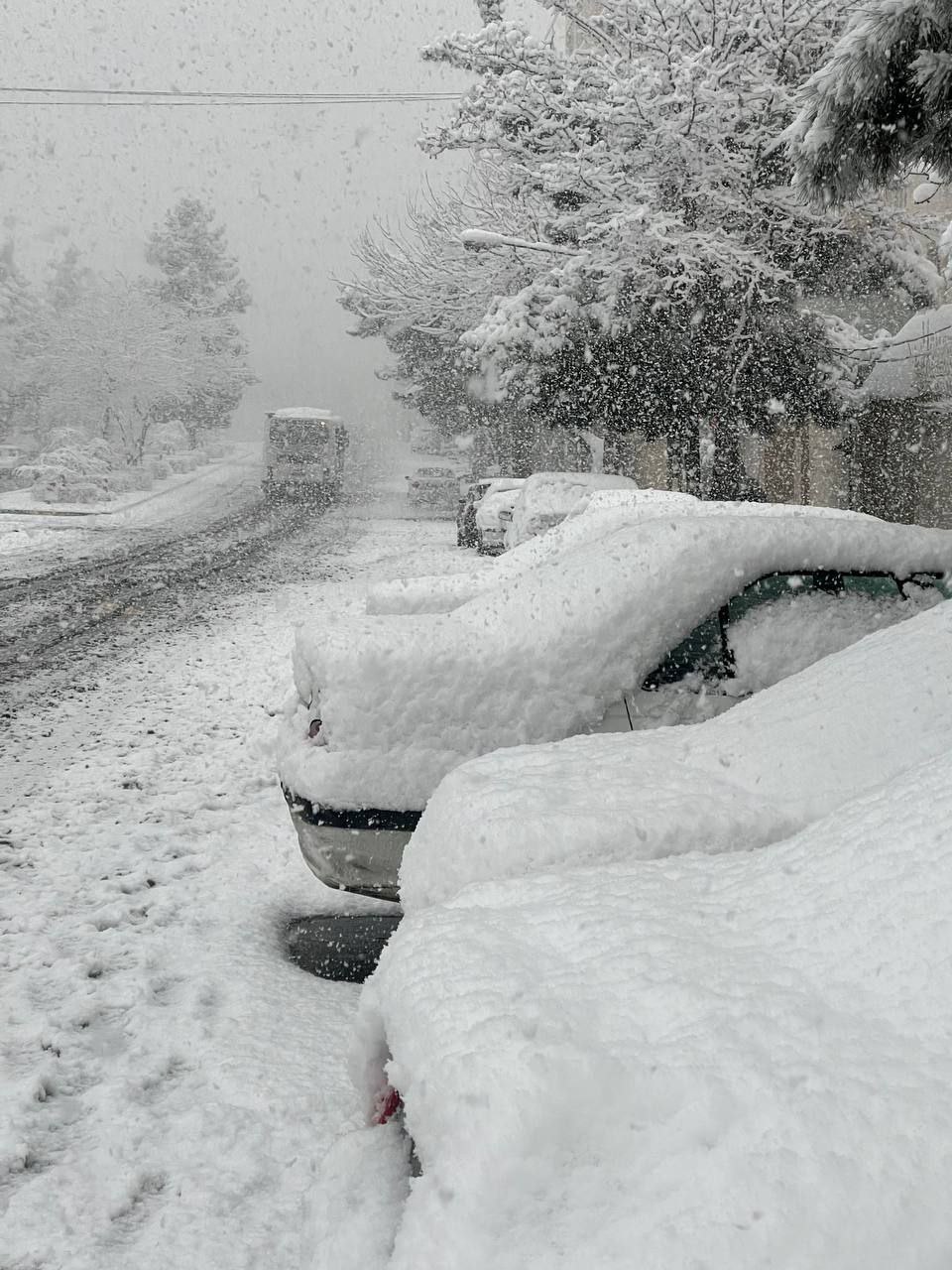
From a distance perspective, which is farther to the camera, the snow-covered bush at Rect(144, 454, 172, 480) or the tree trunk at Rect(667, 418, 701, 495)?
the snow-covered bush at Rect(144, 454, 172, 480)

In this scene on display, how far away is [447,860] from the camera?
2.40 metres

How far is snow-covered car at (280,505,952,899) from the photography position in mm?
3715

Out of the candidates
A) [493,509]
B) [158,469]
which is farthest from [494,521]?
[158,469]

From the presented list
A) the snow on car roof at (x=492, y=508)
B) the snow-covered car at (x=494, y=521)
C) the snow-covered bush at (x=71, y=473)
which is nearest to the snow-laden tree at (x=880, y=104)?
the snow-covered car at (x=494, y=521)

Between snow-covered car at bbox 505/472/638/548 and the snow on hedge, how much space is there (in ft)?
33.9

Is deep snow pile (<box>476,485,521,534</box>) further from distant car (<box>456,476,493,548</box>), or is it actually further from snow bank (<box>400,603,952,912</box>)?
snow bank (<box>400,603,952,912</box>)

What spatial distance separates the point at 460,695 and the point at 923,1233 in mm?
2726

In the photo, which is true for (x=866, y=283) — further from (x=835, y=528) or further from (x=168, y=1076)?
(x=168, y=1076)

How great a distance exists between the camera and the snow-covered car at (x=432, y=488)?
3506cm

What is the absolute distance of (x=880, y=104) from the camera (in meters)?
6.15

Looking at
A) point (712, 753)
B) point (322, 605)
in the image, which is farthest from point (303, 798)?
point (322, 605)

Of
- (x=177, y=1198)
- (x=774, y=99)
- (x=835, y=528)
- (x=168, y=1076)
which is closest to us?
(x=177, y=1198)

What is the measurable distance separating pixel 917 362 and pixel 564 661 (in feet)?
47.5

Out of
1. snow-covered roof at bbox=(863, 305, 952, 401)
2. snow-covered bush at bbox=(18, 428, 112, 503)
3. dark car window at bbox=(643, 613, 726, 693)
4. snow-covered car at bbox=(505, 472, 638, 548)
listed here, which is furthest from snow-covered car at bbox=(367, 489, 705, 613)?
snow-covered bush at bbox=(18, 428, 112, 503)
